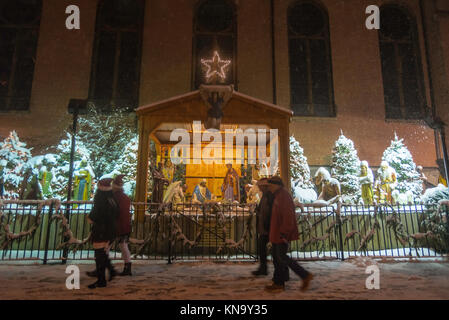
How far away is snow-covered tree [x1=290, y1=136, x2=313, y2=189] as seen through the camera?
12797 mm

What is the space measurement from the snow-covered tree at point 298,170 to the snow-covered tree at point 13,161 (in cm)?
1269

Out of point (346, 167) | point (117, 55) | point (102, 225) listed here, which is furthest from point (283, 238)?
point (117, 55)

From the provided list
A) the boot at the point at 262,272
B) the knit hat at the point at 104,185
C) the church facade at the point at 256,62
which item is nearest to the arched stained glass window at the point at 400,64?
the church facade at the point at 256,62

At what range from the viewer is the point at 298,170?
43.2 feet

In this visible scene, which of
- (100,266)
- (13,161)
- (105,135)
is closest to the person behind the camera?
(100,266)

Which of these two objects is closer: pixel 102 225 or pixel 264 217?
pixel 102 225

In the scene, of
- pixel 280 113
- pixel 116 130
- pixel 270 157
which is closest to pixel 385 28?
pixel 270 157

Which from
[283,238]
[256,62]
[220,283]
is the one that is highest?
[256,62]

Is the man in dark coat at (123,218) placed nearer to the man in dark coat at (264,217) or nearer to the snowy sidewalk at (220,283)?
the snowy sidewalk at (220,283)

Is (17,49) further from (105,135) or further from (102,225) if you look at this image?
(102,225)

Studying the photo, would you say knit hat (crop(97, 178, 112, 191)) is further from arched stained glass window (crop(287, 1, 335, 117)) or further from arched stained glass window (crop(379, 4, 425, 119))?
arched stained glass window (crop(379, 4, 425, 119))

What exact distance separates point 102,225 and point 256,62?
1418 centimetres

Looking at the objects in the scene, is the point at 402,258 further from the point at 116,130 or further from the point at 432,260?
the point at 116,130

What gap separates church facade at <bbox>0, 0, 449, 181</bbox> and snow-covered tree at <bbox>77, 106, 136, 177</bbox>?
28.7 inches
